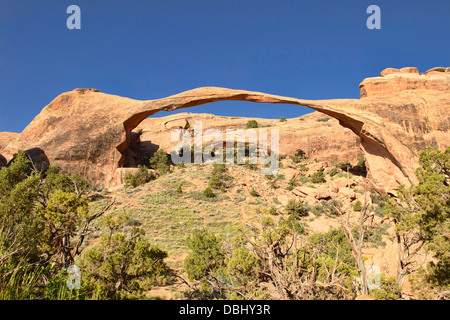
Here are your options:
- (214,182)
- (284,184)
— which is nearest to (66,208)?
(214,182)

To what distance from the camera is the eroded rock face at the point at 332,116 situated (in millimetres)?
12172

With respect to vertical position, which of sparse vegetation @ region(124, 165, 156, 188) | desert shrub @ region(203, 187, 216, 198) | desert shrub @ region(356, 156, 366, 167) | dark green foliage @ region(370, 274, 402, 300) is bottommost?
dark green foliage @ region(370, 274, 402, 300)

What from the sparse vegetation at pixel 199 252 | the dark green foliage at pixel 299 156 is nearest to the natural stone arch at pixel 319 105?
the sparse vegetation at pixel 199 252

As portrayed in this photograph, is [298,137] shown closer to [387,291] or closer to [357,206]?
[357,206]

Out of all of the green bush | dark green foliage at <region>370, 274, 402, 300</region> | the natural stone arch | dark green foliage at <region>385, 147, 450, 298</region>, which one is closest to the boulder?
the natural stone arch

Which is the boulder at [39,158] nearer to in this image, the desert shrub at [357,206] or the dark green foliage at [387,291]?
the dark green foliage at [387,291]

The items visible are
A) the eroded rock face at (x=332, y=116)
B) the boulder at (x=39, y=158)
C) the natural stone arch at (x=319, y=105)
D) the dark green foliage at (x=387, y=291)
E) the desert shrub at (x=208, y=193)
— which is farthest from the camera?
the desert shrub at (x=208, y=193)

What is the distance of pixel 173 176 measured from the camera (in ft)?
77.7

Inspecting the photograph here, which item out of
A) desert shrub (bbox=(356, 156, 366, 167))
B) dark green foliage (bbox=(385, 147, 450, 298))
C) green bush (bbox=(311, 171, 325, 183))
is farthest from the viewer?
desert shrub (bbox=(356, 156, 366, 167))

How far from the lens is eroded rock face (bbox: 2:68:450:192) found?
12.2m

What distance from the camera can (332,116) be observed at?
15.2m

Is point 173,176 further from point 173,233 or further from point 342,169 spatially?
point 342,169

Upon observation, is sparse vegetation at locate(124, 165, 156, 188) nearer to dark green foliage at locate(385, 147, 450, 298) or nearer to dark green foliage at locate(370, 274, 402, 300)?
dark green foliage at locate(370, 274, 402, 300)

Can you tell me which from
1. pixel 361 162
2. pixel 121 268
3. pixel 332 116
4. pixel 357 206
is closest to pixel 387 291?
pixel 121 268
